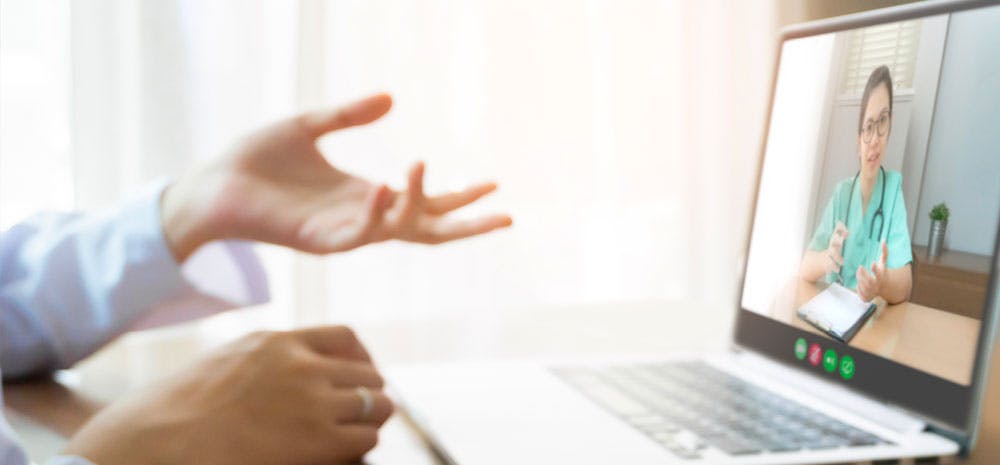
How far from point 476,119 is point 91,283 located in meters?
1.25

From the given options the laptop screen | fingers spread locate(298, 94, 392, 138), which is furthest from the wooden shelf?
fingers spread locate(298, 94, 392, 138)

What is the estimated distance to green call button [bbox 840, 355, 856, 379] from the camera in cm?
59

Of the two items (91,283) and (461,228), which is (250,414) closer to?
(461,228)

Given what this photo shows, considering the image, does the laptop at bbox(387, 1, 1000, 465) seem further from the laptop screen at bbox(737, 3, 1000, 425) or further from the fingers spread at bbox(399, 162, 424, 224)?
the fingers spread at bbox(399, 162, 424, 224)

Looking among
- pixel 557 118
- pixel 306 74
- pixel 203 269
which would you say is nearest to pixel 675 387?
pixel 203 269

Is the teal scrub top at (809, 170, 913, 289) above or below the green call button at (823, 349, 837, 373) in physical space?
above

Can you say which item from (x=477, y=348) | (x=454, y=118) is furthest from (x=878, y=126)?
(x=454, y=118)

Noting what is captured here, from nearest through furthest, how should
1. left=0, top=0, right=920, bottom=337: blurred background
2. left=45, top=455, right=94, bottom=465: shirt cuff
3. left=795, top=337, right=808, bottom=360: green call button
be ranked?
1. left=45, top=455, right=94, bottom=465: shirt cuff
2. left=795, top=337, right=808, bottom=360: green call button
3. left=0, top=0, right=920, bottom=337: blurred background

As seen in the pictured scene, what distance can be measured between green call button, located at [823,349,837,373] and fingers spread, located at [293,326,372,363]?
33cm

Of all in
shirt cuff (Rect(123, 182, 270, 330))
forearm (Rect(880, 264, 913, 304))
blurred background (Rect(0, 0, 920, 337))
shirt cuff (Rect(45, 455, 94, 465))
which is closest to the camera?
shirt cuff (Rect(45, 455, 94, 465))

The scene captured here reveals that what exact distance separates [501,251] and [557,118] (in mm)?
340

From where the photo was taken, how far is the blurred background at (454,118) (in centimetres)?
159

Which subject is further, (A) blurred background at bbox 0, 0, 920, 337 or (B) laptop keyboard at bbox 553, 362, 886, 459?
(A) blurred background at bbox 0, 0, 920, 337

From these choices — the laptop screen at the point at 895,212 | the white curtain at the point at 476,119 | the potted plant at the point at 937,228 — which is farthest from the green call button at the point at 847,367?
the white curtain at the point at 476,119
